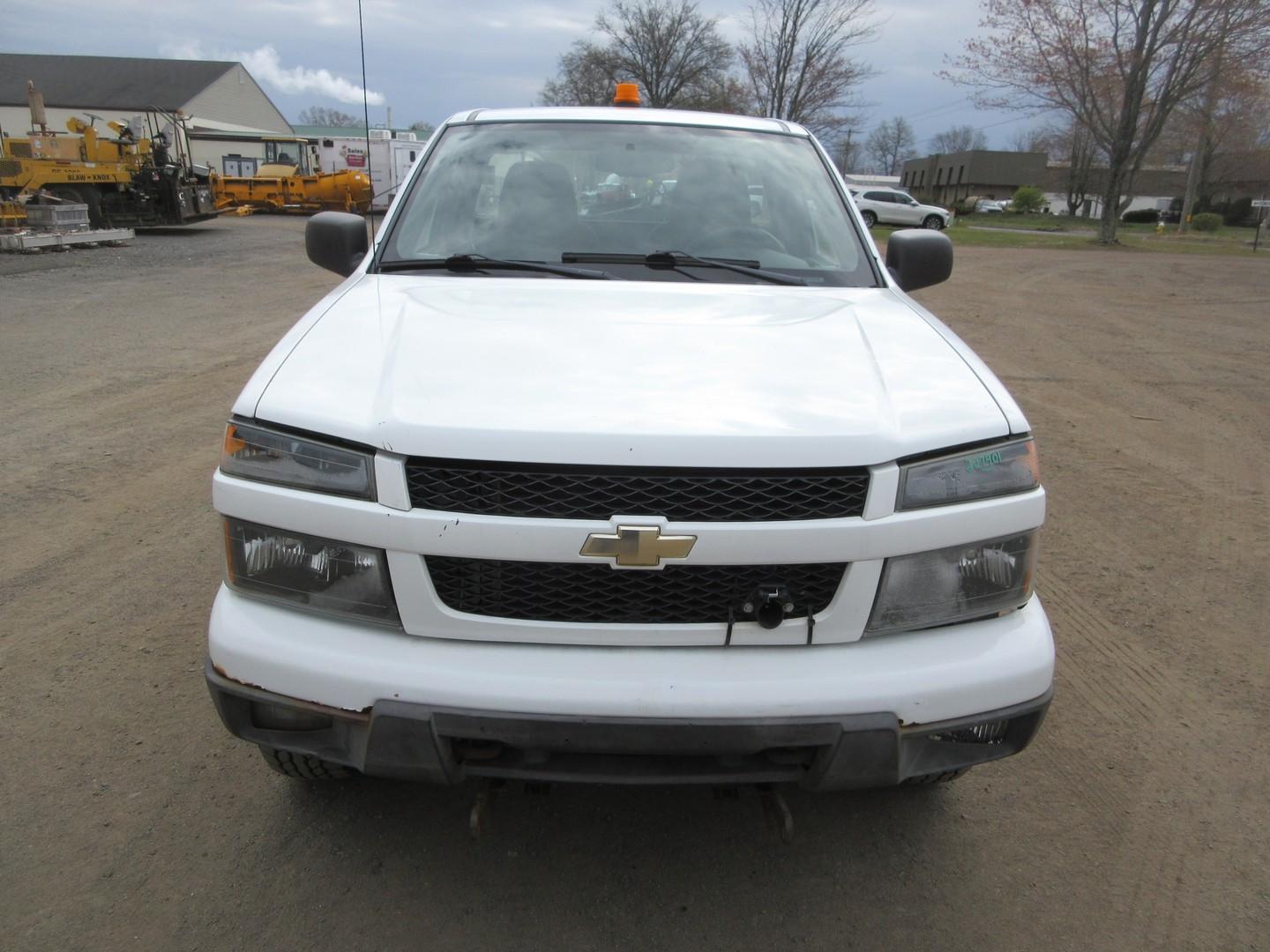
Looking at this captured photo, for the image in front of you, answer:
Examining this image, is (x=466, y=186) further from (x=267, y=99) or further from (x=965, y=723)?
(x=267, y=99)

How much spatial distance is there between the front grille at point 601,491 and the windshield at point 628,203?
3.94ft

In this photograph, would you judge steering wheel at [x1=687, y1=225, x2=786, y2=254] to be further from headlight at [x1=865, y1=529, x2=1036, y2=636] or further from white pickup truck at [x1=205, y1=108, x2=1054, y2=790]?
headlight at [x1=865, y1=529, x2=1036, y2=636]

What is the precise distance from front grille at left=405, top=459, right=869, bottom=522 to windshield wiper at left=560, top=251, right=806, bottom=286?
4.13 feet

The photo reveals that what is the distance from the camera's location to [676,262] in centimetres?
296

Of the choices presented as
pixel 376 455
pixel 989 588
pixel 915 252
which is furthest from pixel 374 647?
pixel 915 252

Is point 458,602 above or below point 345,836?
above

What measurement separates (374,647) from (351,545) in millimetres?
222

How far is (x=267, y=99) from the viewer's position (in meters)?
70.8

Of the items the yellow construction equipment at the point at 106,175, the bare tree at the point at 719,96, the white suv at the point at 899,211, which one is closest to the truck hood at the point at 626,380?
the yellow construction equipment at the point at 106,175

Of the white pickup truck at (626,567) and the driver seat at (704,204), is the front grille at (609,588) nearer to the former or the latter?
the white pickup truck at (626,567)

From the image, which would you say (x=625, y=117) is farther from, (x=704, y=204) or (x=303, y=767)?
(x=303, y=767)

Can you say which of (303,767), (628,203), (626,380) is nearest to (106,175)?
(628,203)

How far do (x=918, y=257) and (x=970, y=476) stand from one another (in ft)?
5.08

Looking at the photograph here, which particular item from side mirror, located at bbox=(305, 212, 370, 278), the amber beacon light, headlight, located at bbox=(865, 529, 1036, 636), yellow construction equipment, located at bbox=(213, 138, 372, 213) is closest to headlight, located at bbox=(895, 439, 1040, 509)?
headlight, located at bbox=(865, 529, 1036, 636)
